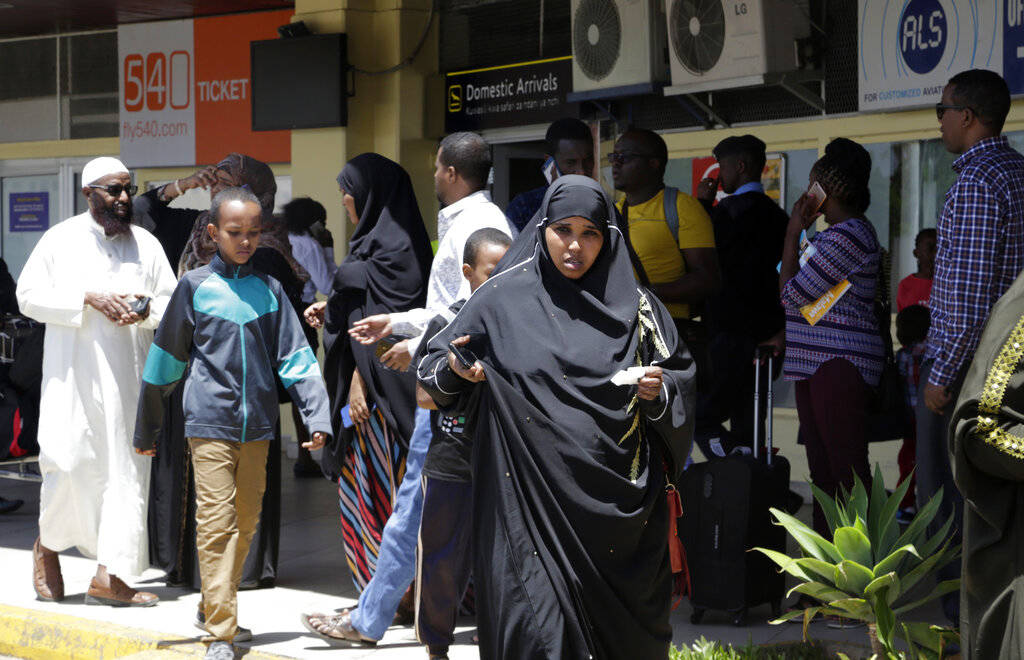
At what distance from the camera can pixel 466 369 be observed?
383cm

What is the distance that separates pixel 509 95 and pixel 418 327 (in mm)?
5263

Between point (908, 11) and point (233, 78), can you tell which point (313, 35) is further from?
point (908, 11)

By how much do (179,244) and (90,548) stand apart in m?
1.81

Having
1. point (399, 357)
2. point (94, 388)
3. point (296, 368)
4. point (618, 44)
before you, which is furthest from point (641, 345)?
point (618, 44)

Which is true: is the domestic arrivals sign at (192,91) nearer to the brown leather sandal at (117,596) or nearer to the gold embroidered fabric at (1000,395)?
the brown leather sandal at (117,596)

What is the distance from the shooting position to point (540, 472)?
12.3 ft

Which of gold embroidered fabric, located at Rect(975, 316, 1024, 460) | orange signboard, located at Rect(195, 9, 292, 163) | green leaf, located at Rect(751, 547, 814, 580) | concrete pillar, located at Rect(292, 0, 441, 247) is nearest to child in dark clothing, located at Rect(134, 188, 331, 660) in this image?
green leaf, located at Rect(751, 547, 814, 580)

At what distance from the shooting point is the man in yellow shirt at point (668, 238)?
5812 millimetres

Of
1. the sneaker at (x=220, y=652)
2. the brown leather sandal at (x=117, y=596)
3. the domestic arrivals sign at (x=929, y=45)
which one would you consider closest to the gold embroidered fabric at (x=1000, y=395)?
the sneaker at (x=220, y=652)

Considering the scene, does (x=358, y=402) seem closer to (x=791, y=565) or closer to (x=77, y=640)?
(x=77, y=640)

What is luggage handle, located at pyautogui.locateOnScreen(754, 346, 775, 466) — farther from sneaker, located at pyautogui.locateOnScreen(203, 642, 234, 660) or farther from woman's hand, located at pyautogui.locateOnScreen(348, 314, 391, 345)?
sneaker, located at pyautogui.locateOnScreen(203, 642, 234, 660)

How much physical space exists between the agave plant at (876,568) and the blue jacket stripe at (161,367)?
2.51 metres

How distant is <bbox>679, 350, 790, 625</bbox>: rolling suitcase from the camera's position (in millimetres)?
5438

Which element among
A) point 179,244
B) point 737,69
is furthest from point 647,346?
point 737,69
